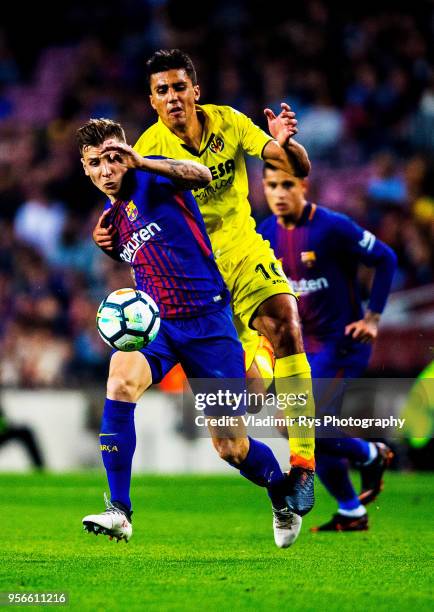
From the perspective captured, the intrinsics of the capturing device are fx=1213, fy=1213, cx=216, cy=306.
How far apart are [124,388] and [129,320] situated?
1.03ft

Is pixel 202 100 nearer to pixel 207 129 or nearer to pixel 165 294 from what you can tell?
pixel 207 129

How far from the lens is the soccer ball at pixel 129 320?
18.3 ft

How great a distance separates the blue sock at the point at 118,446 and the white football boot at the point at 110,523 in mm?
127

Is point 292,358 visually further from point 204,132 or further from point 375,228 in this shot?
point 375,228

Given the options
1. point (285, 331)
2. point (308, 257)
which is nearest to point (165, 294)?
point (285, 331)

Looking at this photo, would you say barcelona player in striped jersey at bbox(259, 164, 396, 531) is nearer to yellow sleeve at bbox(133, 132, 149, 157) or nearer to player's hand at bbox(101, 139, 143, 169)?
yellow sleeve at bbox(133, 132, 149, 157)

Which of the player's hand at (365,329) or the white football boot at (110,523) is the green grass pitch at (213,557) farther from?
the player's hand at (365,329)

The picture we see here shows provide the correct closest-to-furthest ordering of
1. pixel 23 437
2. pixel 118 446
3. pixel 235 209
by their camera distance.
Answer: pixel 118 446 < pixel 235 209 < pixel 23 437

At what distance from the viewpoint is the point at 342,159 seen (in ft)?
43.8

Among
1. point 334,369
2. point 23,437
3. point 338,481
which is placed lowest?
point 23,437

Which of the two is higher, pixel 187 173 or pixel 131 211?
pixel 187 173

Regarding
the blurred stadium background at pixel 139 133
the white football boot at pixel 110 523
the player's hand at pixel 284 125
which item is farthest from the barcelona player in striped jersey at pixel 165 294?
the blurred stadium background at pixel 139 133

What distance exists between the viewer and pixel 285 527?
599cm

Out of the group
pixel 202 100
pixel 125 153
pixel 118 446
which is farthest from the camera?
pixel 202 100
